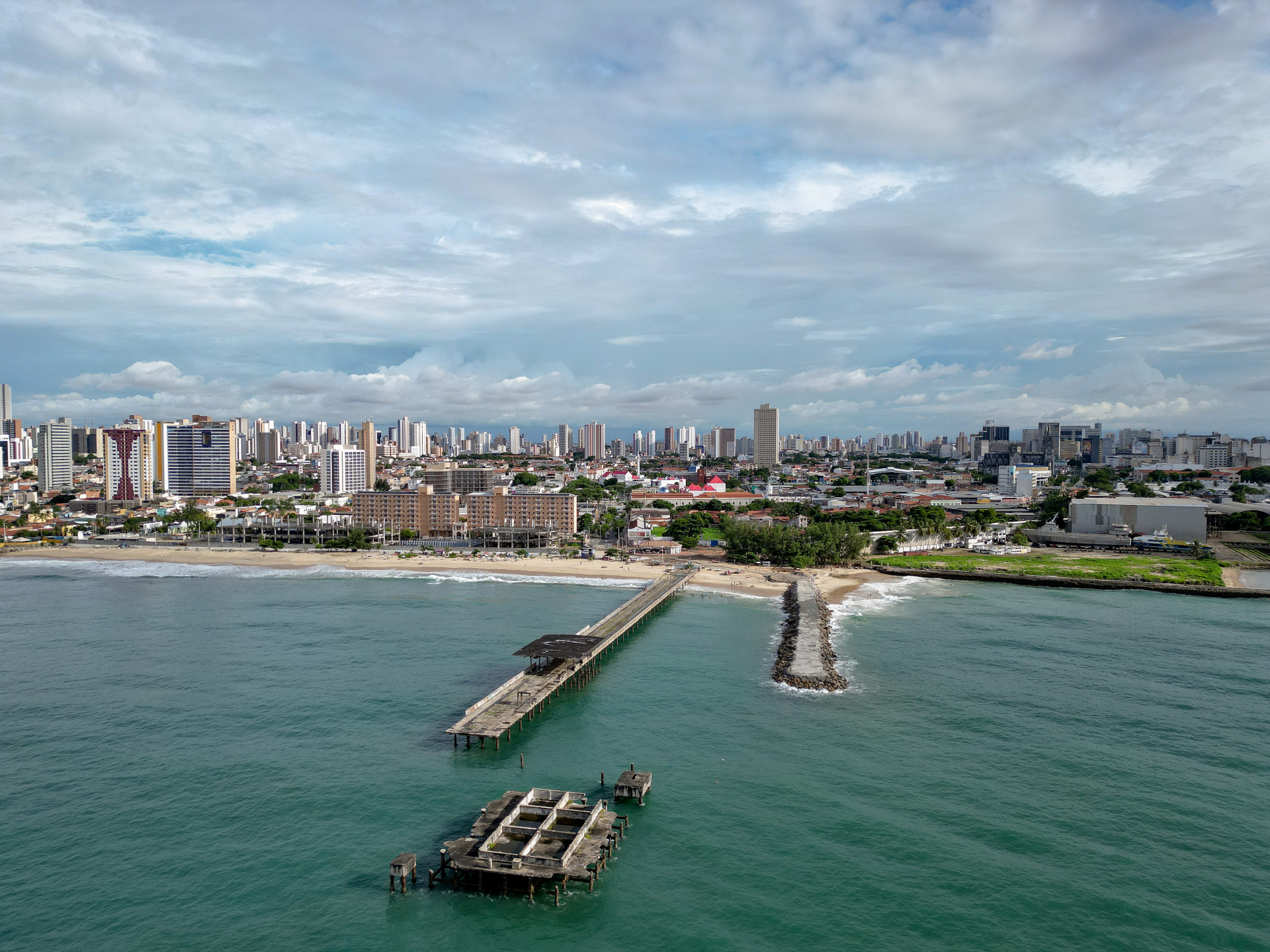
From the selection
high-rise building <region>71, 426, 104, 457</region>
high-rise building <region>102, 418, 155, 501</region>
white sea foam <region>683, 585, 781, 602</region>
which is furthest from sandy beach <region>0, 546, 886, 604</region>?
high-rise building <region>71, 426, 104, 457</region>

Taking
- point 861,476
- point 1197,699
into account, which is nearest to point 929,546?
point 1197,699

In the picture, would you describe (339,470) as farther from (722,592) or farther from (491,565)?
(722,592)

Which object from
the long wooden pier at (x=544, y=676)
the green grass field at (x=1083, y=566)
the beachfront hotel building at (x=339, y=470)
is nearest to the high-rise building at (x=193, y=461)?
the beachfront hotel building at (x=339, y=470)

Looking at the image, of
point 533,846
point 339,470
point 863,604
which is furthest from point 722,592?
point 339,470

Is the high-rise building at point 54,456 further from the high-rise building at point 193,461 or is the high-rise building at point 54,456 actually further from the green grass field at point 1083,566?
the green grass field at point 1083,566

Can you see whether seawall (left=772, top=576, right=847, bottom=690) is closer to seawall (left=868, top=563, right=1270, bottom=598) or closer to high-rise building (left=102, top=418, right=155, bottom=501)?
seawall (left=868, top=563, right=1270, bottom=598)

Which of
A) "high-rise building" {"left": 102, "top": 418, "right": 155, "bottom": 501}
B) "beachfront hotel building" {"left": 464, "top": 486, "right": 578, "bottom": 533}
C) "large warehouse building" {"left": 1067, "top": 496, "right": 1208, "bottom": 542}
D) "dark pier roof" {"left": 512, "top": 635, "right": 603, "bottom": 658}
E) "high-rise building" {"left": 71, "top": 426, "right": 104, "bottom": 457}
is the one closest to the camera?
"dark pier roof" {"left": 512, "top": 635, "right": 603, "bottom": 658}
